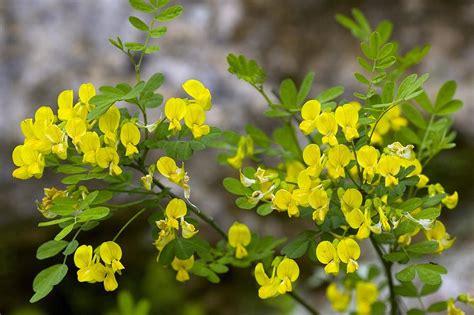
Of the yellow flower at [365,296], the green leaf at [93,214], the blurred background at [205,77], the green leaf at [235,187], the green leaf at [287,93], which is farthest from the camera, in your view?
the blurred background at [205,77]

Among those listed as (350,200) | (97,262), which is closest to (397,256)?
(350,200)

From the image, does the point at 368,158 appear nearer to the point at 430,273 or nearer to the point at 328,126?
the point at 328,126

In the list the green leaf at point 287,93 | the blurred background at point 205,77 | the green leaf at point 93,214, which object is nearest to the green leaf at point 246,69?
the green leaf at point 287,93

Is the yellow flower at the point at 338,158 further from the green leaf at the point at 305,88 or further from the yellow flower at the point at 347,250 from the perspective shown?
the green leaf at the point at 305,88

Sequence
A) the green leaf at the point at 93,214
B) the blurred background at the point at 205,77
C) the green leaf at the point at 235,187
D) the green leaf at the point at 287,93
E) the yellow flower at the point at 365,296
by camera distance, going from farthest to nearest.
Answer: the blurred background at the point at 205,77, the yellow flower at the point at 365,296, the green leaf at the point at 287,93, the green leaf at the point at 235,187, the green leaf at the point at 93,214

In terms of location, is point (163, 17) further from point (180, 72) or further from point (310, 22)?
point (310, 22)

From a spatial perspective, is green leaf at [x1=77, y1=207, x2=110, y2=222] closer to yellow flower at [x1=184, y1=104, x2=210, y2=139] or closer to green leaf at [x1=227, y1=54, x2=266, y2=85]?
yellow flower at [x1=184, y1=104, x2=210, y2=139]

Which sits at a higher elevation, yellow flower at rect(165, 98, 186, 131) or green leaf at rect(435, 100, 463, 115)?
yellow flower at rect(165, 98, 186, 131)

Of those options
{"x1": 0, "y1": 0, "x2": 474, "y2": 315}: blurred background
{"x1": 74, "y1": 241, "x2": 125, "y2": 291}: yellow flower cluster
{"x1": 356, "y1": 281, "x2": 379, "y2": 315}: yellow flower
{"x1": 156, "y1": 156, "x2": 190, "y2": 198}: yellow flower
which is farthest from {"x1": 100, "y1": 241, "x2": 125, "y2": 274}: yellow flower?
{"x1": 0, "y1": 0, "x2": 474, "y2": 315}: blurred background
